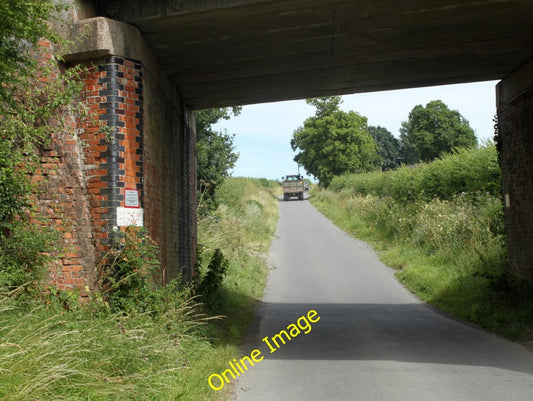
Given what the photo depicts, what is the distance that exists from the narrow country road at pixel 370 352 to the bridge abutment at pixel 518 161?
206 cm

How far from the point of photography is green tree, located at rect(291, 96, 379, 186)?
189 feet

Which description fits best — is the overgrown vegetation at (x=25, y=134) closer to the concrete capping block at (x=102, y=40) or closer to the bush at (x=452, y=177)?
the concrete capping block at (x=102, y=40)

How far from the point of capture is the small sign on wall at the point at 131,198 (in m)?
7.65

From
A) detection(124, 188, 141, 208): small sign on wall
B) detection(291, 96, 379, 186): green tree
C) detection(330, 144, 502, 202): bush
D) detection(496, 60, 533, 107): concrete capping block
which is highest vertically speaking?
detection(291, 96, 379, 186): green tree

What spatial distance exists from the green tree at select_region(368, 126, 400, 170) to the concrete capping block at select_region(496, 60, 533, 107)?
8627cm

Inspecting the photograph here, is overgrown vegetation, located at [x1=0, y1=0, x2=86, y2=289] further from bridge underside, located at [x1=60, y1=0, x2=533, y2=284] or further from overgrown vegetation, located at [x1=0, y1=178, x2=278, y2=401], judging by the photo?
bridge underside, located at [x1=60, y1=0, x2=533, y2=284]

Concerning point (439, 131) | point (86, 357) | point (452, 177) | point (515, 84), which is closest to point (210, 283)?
point (86, 357)

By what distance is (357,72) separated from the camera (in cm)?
1068

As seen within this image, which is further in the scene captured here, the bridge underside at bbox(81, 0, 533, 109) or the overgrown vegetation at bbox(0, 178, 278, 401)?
the bridge underside at bbox(81, 0, 533, 109)

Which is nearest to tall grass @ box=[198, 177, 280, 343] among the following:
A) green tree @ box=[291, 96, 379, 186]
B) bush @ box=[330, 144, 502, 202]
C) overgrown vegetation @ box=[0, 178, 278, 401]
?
overgrown vegetation @ box=[0, 178, 278, 401]

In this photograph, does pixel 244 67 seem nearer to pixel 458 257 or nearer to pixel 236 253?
pixel 458 257

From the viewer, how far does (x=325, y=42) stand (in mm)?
8828

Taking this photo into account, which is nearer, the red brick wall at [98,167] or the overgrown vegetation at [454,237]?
the red brick wall at [98,167]

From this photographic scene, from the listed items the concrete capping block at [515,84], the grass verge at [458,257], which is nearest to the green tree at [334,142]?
the grass verge at [458,257]
